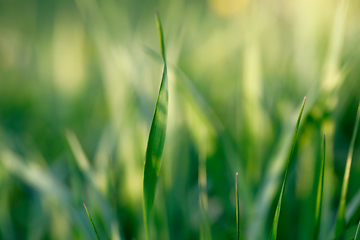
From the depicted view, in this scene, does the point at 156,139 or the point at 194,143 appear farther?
the point at 194,143

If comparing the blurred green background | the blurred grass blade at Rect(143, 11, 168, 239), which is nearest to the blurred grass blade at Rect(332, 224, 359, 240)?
the blurred green background

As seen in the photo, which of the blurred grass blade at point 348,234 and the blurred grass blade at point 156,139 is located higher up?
the blurred grass blade at point 156,139

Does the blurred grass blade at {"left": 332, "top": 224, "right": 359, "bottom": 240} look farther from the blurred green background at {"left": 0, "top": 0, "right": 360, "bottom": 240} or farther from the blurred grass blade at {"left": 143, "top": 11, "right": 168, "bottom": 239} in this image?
the blurred grass blade at {"left": 143, "top": 11, "right": 168, "bottom": 239}

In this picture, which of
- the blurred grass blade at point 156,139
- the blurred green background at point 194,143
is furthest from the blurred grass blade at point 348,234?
the blurred grass blade at point 156,139

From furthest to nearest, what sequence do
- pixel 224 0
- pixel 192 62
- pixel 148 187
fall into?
pixel 224 0 < pixel 192 62 < pixel 148 187

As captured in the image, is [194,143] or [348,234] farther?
[194,143]

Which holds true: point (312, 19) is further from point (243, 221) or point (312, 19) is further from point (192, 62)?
point (243, 221)

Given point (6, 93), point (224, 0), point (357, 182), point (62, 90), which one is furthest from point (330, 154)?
point (224, 0)

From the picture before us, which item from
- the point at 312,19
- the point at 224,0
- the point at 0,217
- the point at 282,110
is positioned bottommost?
the point at 0,217

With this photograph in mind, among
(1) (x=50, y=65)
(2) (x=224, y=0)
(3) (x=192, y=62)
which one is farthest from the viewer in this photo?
(2) (x=224, y=0)

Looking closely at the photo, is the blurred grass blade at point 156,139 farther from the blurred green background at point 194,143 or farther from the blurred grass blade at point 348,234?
the blurred grass blade at point 348,234

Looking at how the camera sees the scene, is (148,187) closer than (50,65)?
Yes
